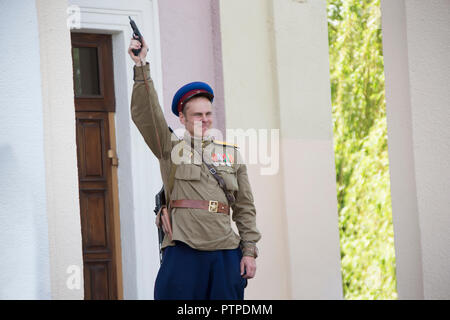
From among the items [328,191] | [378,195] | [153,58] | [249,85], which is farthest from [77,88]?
[378,195]

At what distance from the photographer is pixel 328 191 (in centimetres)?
739

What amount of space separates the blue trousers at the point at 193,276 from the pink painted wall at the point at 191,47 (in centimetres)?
244

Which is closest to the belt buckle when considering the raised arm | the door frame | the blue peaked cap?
the raised arm

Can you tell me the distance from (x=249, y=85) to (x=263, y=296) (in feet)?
5.89

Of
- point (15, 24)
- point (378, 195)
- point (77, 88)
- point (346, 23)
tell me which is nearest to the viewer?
point (15, 24)

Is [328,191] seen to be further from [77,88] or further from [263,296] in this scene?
[77,88]

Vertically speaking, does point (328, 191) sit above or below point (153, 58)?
below

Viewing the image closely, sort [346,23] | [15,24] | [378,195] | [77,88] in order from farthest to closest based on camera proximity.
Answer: [346,23]
[378,195]
[77,88]
[15,24]

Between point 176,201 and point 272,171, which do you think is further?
point 272,171

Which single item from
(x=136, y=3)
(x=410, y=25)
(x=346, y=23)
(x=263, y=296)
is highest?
(x=346, y=23)

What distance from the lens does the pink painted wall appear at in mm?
7074

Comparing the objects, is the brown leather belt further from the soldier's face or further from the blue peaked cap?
the blue peaked cap

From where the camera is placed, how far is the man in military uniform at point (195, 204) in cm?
467

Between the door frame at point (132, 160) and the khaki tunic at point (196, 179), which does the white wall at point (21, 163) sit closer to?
the khaki tunic at point (196, 179)
